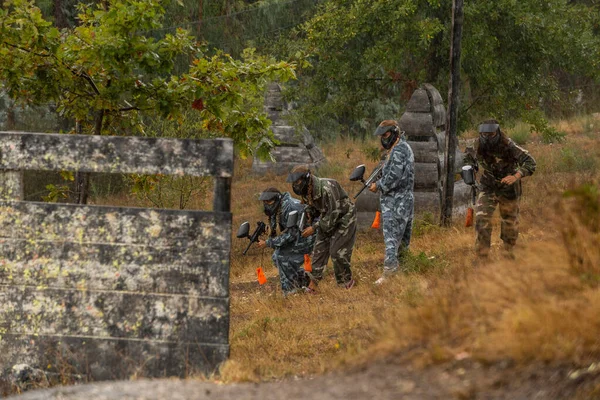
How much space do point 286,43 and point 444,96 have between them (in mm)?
5051

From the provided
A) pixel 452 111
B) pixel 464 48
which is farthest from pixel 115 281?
pixel 464 48

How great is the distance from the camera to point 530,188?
1736 centimetres

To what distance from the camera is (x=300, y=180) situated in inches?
402

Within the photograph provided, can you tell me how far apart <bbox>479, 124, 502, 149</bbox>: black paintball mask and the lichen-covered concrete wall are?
15.3 ft

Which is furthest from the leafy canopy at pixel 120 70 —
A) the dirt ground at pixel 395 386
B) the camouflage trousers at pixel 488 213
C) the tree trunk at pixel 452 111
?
the tree trunk at pixel 452 111

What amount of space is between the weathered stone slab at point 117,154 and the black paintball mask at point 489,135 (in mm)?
4604

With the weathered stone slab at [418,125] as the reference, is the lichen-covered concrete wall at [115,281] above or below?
below

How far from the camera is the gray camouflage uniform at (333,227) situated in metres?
10.4

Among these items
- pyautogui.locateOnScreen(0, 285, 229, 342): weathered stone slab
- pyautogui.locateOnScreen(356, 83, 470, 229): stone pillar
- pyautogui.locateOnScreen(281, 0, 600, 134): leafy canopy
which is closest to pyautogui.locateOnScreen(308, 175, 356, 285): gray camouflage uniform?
pyautogui.locateOnScreen(0, 285, 229, 342): weathered stone slab

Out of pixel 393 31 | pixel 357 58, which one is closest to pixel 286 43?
pixel 357 58

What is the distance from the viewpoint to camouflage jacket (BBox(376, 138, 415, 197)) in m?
10.5

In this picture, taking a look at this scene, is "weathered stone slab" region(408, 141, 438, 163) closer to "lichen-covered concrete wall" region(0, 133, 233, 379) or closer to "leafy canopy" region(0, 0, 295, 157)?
"leafy canopy" region(0, 0, 295, 157)

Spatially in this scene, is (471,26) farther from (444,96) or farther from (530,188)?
(530,188)

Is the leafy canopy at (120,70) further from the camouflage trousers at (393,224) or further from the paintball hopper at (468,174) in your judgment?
the paintball hopper at (468,174)
